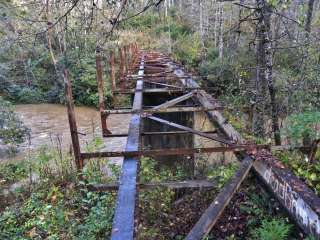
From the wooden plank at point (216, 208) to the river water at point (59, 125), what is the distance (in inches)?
398

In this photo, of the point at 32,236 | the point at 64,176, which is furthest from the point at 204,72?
the point at 32,236

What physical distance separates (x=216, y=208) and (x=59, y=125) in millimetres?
16977

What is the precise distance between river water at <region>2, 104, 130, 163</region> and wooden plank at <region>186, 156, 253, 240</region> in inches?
398

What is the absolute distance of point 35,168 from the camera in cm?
686

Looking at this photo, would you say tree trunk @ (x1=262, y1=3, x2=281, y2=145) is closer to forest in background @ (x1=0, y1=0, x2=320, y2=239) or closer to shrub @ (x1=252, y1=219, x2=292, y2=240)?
forest in background @ (x1=0, y1=0, x2=320, y2=239)

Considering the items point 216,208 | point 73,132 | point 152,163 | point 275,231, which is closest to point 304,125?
point 275,231

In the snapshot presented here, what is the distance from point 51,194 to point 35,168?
5.40 feet

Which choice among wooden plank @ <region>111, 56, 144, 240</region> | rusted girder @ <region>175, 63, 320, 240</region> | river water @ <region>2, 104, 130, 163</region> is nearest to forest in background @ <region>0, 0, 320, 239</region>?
rusted girder @ <region>175, 63, 320, 240</region>

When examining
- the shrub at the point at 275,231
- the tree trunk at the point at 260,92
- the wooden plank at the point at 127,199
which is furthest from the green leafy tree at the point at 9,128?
the shrub at the point at 275,231

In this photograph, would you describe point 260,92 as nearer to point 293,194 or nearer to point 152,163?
point 152,163

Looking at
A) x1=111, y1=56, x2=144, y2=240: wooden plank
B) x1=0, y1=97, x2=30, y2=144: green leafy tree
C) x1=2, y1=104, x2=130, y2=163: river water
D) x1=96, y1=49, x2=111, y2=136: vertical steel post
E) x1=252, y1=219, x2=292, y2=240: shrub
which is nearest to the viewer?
x1=111, y1=56, x2=144, y2=240: wooden plank

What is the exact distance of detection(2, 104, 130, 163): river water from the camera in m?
14.4

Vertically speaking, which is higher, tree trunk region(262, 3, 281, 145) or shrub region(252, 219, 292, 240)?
tree trunk region(262, 3, 281, 145)

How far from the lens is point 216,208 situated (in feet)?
9.53
